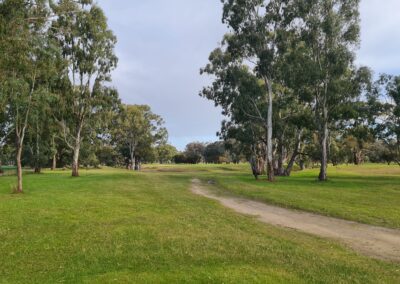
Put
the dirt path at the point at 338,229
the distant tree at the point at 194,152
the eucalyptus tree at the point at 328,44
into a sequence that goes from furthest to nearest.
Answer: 1. the distant tree at the point at 194,152
2. the eucalyptus tree at the point at 328,44
3. the dirt path at the point at 338,229

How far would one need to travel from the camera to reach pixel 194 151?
153 m

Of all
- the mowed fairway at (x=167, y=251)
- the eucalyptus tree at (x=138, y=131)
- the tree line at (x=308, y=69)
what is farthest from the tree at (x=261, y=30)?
the eucalyptus tree at (x=138, y=131)

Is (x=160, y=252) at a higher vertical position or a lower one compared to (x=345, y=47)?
lower

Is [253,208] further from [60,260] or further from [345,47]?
[345,47]

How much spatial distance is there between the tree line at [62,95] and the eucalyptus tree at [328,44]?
2084 cm

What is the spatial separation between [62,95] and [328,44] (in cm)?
3021

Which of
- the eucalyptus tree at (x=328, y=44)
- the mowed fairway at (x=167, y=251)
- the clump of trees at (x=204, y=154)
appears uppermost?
the eucalyptus tree at (x=328, y=44)

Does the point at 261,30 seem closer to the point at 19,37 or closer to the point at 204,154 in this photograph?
the point at 19,37

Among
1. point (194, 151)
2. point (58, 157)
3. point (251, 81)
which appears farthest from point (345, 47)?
point (194, 151)

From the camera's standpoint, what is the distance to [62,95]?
47844mm

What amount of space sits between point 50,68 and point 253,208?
52.1 feet

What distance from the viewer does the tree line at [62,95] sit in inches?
723

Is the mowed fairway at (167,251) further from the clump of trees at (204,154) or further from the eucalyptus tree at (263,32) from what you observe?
the clump of trees at (204,154)

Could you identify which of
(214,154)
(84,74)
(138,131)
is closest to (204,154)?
(214,154)
